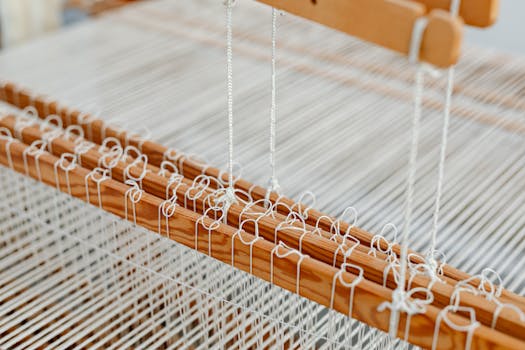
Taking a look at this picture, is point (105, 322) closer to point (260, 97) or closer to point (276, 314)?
point (276, 314)

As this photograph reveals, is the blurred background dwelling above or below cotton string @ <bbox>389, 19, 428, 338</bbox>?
below

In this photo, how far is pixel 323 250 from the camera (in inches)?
46.3

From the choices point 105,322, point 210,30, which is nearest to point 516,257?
point 105,322

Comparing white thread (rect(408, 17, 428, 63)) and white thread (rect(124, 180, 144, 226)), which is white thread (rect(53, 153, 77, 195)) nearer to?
white thread (rect(124, 180, 144, 226))

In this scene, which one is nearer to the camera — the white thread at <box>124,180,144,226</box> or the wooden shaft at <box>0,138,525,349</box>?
the wooden shaft at <box>0,138,525,349</box>

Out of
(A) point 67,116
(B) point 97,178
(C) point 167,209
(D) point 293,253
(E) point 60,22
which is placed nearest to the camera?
(D) point 293,253

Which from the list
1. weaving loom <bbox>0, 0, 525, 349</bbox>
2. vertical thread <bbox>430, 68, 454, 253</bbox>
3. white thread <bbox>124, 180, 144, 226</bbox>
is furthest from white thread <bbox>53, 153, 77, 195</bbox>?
vertical thread <bbox>430, 68, 454, 253</bbox>

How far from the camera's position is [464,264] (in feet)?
5.13

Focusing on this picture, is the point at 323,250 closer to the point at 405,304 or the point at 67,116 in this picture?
the point at 405,304

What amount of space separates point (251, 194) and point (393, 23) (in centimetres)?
53

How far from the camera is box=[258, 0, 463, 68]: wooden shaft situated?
0.89 metres

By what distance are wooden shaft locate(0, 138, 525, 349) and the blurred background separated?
202 cm

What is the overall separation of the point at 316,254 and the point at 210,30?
169 centimetres

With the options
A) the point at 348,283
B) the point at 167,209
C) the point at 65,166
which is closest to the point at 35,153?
the point at 65,166
